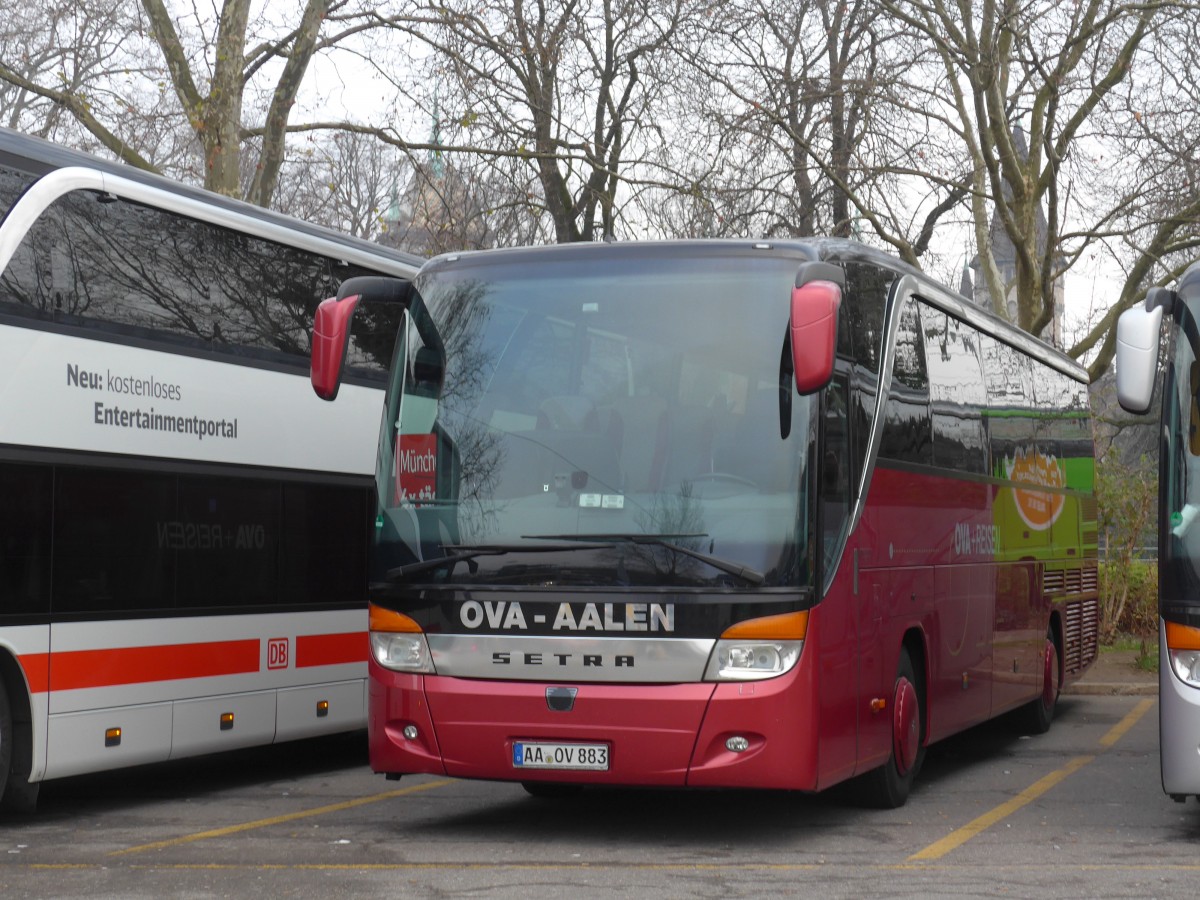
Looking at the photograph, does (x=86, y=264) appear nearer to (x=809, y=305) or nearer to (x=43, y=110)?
(x=809, y=305)

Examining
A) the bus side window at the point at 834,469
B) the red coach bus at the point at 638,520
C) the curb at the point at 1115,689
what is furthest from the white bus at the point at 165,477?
the curb at the point at 1115,689

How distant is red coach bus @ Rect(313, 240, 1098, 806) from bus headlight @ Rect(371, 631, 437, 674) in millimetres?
14

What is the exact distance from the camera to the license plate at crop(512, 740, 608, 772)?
8633 mm

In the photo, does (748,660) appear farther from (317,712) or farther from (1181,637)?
(317,712)

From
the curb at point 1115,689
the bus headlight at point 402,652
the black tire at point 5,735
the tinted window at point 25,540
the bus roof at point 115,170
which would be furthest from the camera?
the curb at point 1115,689

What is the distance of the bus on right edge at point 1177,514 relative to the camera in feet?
28.8

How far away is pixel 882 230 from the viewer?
22156mm

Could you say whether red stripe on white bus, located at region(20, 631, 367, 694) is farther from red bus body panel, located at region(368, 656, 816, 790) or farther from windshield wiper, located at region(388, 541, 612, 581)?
red bus body panel, located at region(368, 656, 816, 790)

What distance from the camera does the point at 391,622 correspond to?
30.1 feet

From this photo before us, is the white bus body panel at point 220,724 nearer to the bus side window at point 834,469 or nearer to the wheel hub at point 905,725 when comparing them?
Answer: the wheel hub at point 905,725

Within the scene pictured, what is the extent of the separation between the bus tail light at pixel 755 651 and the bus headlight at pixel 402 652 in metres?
1.49

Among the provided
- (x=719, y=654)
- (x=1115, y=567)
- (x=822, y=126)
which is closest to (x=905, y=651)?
(x=719, y=654)

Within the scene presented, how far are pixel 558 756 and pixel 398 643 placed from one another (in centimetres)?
109

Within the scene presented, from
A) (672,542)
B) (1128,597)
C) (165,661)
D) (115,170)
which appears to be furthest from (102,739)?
→ (1128,597)
